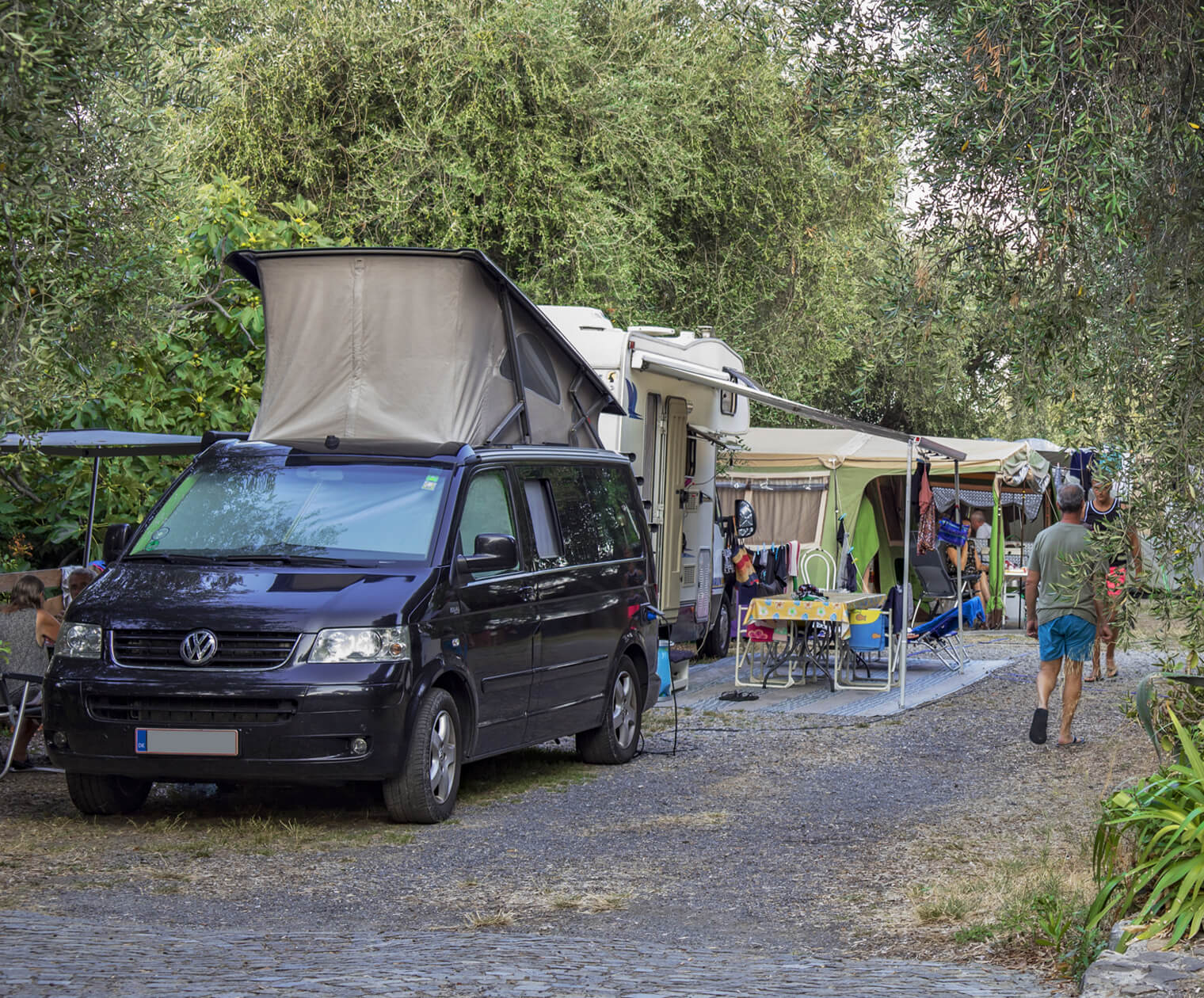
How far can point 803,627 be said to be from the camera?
1560 cm

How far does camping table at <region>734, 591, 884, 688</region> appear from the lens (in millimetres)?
14914

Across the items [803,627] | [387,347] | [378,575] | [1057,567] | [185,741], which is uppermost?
[387,347]

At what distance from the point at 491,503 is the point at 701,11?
1493cm

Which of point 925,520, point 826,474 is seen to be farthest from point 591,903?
point 925,520

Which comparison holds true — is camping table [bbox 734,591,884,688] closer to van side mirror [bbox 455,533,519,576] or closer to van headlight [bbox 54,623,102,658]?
van side mirror [bbox 455,533,519,576]

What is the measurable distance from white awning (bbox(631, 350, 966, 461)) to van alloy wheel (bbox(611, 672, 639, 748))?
136 inches

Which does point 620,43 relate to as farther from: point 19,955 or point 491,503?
point 19,955

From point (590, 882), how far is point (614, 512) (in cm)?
429

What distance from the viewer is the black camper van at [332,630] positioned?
315 inches

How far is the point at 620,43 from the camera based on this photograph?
2153 cm

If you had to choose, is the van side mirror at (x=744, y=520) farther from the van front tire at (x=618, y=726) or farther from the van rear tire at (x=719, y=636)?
the van front tire at (x=618, y=726)

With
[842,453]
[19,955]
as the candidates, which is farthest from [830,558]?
[19,955]

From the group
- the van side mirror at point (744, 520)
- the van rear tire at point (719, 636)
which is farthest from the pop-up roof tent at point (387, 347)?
the van side mirror at point (744, 520)

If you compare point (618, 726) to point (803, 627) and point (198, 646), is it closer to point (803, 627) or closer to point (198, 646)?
point (198, 646)
